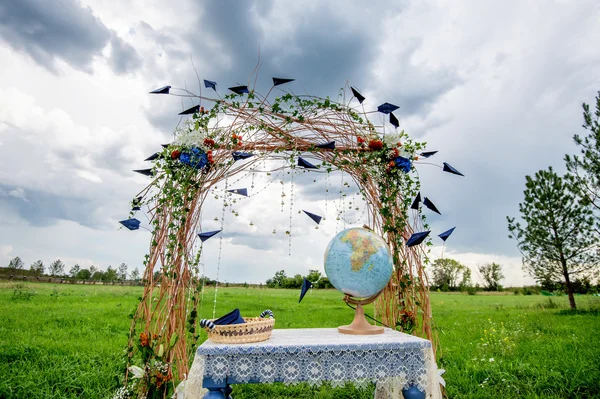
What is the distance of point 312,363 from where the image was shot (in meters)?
2.94

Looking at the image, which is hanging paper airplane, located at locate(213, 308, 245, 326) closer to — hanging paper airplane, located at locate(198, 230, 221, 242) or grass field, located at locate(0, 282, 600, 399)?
hanging paper airplane, located at locate(198, 230, 221, 242)

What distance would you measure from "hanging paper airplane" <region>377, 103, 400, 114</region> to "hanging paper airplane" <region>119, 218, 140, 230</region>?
2.83m

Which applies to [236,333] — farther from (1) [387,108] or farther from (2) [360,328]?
(1) [387,108]

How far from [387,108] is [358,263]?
183cm

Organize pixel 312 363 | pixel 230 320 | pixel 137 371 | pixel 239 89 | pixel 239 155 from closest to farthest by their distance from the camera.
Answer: pixel 312 363, pixel 230 320, pixel 137 371, pixel 239 155, pixel 239 89

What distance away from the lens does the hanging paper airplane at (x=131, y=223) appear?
3.70 m

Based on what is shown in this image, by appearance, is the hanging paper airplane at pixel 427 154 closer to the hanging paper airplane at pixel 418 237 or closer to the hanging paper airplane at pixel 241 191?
the hanging paper airplane at pixel 418 237

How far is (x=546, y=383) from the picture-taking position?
4.71m

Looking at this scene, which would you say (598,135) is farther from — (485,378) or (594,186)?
(485,378)

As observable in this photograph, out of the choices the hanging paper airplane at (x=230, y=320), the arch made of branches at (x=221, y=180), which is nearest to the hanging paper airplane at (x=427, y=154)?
the arch made of branches at (x=221, y=180)

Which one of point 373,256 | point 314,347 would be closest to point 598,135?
point 373,256

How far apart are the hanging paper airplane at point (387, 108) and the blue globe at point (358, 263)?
1481mm

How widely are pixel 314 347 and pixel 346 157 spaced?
7.22 ft

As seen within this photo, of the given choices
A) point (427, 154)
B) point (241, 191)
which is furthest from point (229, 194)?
point (427, 154)
